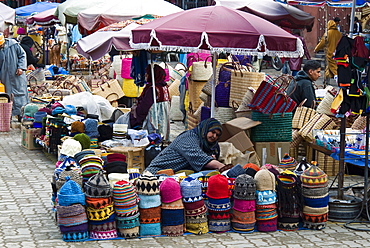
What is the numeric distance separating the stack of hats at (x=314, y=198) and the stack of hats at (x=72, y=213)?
215 centimetres

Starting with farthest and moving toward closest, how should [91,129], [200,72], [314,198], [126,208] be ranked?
[200,72], [91,129], [314,198], [126,208]

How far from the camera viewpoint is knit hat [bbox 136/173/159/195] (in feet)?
20.9

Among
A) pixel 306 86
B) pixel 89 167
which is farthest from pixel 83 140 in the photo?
pixel 306 86

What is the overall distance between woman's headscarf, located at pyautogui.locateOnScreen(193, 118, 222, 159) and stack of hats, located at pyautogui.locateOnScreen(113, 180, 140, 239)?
1.33 m

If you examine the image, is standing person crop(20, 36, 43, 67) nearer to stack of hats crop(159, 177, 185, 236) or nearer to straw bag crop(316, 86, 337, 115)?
straw bag crop(316, 86, 337, 115)

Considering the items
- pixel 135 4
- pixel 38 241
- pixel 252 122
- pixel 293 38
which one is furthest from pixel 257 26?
pixel 135 4

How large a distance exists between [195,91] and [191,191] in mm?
5153

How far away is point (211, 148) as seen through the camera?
7.50m

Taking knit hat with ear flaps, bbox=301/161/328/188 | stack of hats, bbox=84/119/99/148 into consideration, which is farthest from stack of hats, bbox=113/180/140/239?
stack of hats, bbox=84/119/99/148

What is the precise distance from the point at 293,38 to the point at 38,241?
378 cm

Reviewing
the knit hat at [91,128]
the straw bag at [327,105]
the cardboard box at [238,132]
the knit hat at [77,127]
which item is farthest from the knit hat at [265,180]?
the knit hat at [77,127]

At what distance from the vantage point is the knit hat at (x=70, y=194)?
6.16m

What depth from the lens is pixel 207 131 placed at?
24.0 ft

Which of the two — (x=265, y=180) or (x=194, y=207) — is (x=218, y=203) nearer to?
(x=194, y=207)
